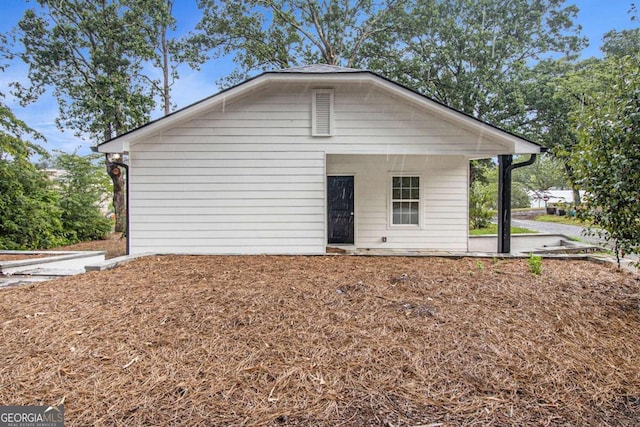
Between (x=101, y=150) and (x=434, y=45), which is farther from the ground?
(x=434, y=45)

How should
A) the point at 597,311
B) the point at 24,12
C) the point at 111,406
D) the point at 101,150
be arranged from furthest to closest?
1. the point at 24,12
2. the point at 101,150
3. the point at 597,311
4. the point at 111,406

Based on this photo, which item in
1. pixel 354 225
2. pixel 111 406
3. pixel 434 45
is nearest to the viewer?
pixel 111 406

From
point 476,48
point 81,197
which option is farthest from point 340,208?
point 476,48

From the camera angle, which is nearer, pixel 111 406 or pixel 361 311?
pixel 111 406

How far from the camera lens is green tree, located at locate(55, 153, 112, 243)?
11.7 meters

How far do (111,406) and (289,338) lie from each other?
49.5 inches

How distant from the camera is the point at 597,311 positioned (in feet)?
11.4

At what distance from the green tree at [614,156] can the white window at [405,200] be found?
4696mm

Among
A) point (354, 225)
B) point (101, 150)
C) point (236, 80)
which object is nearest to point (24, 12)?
point (236, 80)

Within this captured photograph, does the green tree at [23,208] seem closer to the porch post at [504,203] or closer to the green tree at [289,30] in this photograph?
the green tree at [289,30]

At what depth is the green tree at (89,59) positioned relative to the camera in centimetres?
1265

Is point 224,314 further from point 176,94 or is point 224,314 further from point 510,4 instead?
point 510,4

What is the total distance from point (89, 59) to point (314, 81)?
1146 centimetres

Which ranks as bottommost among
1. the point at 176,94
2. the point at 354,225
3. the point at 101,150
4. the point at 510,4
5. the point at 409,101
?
the point at 354,225
